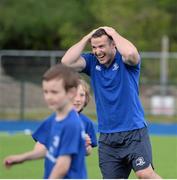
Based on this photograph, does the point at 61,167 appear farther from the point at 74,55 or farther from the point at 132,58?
the point at 74,55

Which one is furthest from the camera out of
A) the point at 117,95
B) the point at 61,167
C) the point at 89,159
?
the point at 89,159

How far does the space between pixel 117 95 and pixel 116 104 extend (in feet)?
0.31

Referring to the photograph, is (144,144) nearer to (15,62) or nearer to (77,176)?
(77,176)

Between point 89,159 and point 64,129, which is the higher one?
point 64,129

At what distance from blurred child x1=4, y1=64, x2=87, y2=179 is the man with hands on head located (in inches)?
80.8

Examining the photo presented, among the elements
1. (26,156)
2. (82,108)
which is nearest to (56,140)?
(26,156)

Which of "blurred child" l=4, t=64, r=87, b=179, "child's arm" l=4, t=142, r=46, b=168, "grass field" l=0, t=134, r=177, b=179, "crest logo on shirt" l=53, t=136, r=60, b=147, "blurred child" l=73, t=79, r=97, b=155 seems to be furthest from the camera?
"grass field" l=0, t=134, r=177, b=179

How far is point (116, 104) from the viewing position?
796cm

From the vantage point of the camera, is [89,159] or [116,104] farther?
[89,159]

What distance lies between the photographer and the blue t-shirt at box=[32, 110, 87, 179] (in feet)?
18.9

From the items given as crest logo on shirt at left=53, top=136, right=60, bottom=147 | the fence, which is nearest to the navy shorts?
crest logo on shirt at left=53, top=136, right=60, bottom=147

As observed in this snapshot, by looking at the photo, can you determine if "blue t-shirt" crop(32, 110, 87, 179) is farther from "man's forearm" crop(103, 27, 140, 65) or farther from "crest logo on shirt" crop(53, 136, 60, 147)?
"man's forearm" crop(103, 27, 140, 65)

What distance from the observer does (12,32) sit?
4253 cm

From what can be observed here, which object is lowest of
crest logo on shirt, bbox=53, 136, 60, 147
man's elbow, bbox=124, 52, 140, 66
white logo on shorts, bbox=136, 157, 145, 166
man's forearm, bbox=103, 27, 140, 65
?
white logo on shorts, bbox=136, 157, 145, 166
